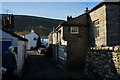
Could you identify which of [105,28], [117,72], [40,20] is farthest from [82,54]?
[40,20]

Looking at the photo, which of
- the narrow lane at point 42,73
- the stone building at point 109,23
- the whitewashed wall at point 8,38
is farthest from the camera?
the stone building at point 109,23

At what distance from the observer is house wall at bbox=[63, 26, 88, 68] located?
18062mm

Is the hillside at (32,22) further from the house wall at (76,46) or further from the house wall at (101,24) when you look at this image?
the house wall at (101,24)

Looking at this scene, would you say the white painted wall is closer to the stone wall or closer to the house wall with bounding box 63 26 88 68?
the house wall with bounding box 63 26 88 68

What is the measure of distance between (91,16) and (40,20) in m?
89.8

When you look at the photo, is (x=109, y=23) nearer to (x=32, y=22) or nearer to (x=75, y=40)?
(x=75, y=40)

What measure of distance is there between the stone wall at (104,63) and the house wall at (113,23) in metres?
4.32

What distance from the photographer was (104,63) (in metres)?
8.95

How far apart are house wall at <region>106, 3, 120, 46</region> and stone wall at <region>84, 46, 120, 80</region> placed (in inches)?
170

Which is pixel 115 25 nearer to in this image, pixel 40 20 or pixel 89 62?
pixel 89 62

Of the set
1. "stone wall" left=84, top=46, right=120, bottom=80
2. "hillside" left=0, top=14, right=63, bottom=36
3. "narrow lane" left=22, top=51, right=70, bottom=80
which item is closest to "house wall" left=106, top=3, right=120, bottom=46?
"stone wall" left=84, top=46, right=120, bottom=80

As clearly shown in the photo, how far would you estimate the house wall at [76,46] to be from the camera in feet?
59.3

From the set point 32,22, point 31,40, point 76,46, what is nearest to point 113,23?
point 76,46

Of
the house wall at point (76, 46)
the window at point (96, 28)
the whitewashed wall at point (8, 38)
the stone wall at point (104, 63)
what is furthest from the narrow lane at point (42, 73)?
the window at point (96, 28)
